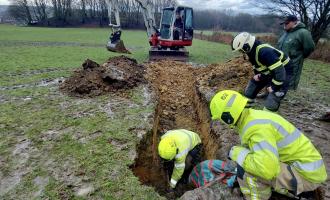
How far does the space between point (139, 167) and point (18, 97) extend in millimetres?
4719

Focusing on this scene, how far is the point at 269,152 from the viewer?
2.77m

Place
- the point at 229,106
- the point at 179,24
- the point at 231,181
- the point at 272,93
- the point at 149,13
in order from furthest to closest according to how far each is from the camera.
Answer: the point at 149,13
the point at 179,24
the point at 272,93
the point at 231,181
the point at 229,106

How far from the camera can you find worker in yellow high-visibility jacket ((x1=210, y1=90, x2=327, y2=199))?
2.83 metres

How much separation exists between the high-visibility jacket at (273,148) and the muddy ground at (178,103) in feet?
2.96

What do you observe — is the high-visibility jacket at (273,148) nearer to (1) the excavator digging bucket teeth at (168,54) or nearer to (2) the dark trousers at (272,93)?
(2) the dark trousers at (272,93)

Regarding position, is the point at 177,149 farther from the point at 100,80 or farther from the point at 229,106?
the point at 100,80

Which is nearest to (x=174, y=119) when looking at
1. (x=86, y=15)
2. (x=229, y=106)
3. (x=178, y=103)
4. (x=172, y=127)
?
(x=172, y=127)

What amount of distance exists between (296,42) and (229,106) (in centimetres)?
396

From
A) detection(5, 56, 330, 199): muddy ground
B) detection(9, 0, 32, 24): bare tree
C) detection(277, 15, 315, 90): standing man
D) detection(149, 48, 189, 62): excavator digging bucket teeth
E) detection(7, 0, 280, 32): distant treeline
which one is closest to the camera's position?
detection(5, 56, 330, 199): muddy ground

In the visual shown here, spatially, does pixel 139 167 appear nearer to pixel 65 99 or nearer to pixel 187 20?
pixel 65 99

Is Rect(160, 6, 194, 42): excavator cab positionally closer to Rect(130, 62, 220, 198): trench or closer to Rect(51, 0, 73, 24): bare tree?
Rect(130, 62, 220, 198): trench

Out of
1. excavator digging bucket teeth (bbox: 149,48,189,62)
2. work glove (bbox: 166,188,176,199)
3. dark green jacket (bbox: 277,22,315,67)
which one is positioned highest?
dark green jacket (bbox: 277,22,315,67)

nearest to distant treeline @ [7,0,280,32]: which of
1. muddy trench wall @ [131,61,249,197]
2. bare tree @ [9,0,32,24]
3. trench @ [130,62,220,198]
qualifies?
bare tree @ [9,0,32,24]

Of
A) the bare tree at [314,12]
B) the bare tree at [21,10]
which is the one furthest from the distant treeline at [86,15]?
the bare tree at [314,12]
